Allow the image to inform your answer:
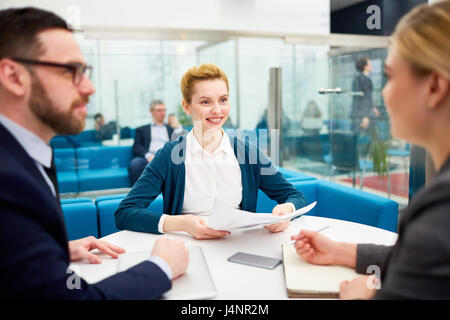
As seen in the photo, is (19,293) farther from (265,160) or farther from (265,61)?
(265,61)

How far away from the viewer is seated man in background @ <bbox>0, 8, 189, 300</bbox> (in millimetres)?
792

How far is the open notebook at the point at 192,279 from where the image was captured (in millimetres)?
1044

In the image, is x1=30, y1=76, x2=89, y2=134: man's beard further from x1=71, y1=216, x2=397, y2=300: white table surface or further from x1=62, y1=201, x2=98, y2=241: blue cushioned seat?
x1=62, y1=201, x2=98, y2=241: blue cushioned seat

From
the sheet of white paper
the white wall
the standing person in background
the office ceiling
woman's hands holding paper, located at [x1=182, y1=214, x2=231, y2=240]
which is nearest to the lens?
the sheet of white paper

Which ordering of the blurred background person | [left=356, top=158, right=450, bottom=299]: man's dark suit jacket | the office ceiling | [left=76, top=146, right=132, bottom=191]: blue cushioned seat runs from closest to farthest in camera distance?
[left=356, top=158, right=450, bottom=299]: man's dark suit jacket < the office ceiling < [left=76, top=146, right=132, bottom=191]: blue cushioned seat < the blurred background person

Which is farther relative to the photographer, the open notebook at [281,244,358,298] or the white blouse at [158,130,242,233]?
the white blouse at [158,130,242,233]

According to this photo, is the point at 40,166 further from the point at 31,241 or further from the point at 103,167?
the point at 103,167

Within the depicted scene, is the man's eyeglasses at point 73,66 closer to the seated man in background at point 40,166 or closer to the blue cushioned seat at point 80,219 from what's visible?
the seated man in background at point 40,166

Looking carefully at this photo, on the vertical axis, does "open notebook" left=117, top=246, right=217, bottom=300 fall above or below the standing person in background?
below

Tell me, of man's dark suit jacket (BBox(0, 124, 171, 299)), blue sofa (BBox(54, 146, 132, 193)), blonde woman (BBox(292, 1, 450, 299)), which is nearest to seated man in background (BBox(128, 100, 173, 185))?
blue sofa (BBox(54, 146, 132, 193))

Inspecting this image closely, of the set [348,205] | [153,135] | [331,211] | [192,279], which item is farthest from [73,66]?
[153,135]

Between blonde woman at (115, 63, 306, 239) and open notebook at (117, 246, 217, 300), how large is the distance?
56 cm
